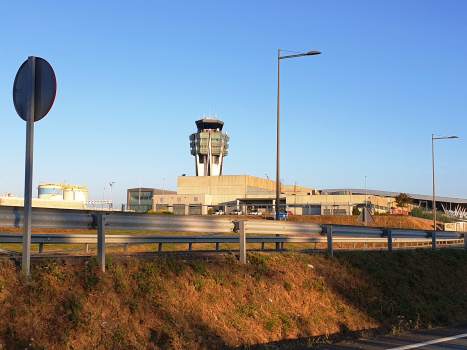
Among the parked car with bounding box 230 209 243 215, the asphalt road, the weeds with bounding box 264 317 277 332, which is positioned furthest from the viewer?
the parked car with bounding box 230 209 243 215

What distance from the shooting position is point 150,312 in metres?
6.97

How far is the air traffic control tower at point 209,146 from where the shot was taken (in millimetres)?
143250

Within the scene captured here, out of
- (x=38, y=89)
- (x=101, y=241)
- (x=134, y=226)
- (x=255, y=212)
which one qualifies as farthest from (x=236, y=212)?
(x=38, y=89)

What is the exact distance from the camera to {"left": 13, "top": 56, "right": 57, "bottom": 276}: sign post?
6.74 m

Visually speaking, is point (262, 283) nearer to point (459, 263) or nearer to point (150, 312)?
point (150, 312)

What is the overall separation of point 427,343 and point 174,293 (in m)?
4.03

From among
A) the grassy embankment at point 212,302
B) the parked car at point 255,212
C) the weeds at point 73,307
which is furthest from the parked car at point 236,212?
the weeds at point 73,307

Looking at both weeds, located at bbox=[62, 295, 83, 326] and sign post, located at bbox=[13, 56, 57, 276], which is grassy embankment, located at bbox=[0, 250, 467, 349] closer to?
weeds, located at bbox=[62, 295, 83, 326]

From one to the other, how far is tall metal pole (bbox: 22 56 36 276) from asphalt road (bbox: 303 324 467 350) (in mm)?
4322

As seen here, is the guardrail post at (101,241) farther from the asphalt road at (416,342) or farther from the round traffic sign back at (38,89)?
the asphalt road at (416,342)

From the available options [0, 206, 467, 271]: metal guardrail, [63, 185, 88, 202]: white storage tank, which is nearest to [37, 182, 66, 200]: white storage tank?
[63, 185, 88, 202]: white storage tank

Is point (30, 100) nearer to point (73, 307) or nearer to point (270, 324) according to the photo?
point (73, 307)

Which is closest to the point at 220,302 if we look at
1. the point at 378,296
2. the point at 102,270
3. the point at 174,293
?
the point at 174,293

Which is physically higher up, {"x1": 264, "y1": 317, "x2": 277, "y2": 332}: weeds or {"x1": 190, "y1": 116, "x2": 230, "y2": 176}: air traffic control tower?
{"x1": 190, "y1": 116, "x2": 230, "y2": 176}: air traffic control tower
